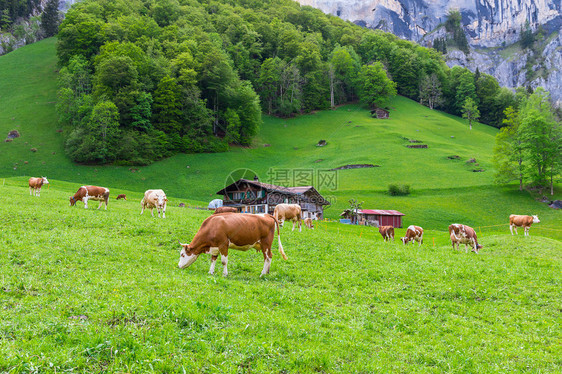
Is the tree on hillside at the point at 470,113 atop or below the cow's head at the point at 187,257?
atop

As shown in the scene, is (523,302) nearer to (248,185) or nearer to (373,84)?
(248,185)

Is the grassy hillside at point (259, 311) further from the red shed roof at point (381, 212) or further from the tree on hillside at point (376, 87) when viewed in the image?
the tree on hillside at point (376, 87)

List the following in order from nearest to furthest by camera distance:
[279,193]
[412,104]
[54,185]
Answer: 1. [54,185]
2. [279,193]
3. [412,104]

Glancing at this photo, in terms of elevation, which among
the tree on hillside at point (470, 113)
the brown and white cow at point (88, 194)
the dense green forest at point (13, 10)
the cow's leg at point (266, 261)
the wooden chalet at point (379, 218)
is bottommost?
the wooden chalet at point (379, 218)

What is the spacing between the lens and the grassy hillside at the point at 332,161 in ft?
212

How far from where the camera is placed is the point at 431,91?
504ft

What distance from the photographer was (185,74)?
96.9m

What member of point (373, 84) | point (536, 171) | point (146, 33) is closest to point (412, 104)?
point (373, 84)

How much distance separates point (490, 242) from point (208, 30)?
133 m

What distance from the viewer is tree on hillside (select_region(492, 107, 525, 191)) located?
69.9 meters

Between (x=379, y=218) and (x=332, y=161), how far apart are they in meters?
32.1

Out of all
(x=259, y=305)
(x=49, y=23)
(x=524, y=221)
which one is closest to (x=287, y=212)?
(x=259, y=305)

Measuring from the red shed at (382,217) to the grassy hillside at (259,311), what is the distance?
40.4 metres

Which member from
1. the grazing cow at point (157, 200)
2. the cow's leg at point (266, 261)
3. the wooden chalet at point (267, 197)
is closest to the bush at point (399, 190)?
the wooden chalet at point (267, 197)
